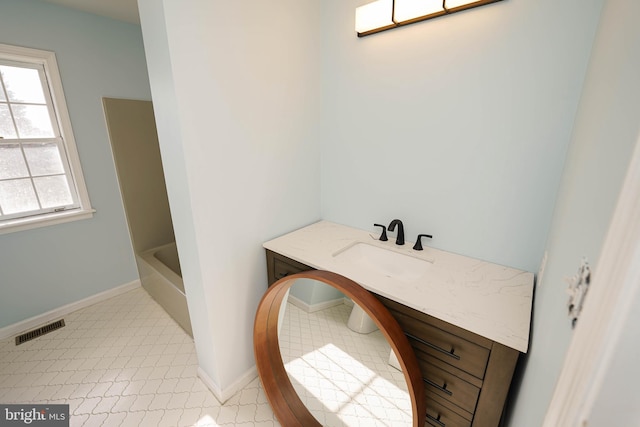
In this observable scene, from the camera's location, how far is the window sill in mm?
1947

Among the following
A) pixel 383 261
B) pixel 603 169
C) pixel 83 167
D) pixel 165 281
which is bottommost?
pixel 165 281

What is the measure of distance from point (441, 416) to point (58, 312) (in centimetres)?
306

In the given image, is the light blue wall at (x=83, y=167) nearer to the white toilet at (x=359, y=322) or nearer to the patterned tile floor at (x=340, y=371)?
the patterned tile floor at (x=340, y=371)

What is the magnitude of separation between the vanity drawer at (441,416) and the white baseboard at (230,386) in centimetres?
112

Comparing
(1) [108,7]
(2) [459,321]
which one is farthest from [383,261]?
(1) [108,7]

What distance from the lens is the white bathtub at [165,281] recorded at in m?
2.07

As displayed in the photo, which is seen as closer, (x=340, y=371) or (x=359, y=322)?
(x=359, y=322)

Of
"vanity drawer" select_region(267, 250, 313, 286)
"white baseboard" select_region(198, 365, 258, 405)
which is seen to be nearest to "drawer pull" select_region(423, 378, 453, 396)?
"vanity drawer" select_region(267, 250, 313, 286)

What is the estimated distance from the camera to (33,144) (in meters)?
2.04

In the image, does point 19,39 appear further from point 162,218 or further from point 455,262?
point 455,262

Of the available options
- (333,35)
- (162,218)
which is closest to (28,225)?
(162,218)

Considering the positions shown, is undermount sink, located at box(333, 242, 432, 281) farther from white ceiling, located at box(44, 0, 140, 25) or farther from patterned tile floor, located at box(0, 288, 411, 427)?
white ceiling, located at box(44, 0, 140, 25)

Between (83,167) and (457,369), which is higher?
(83,167)

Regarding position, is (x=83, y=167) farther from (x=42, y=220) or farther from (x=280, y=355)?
(x=280, y=355)
